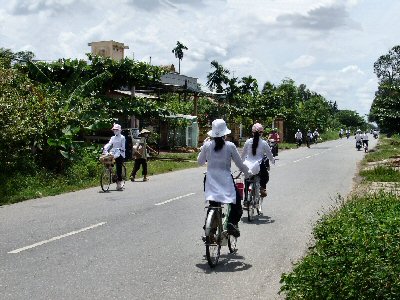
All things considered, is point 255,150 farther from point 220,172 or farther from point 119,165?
point 119,165

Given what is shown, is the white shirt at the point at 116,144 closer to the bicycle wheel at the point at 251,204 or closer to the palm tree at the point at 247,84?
the bicycle wheel at the point at 251,204

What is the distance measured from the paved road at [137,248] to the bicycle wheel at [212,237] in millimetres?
141

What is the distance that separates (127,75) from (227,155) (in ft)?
73.6

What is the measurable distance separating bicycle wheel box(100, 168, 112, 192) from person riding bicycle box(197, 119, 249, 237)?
8.48 metres

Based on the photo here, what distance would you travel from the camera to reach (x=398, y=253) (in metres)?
4.94

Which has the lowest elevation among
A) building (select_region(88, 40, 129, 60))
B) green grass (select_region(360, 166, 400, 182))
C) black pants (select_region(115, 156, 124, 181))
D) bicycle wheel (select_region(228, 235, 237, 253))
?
bicycle wheel (select_region(228, 235, 237, 253))

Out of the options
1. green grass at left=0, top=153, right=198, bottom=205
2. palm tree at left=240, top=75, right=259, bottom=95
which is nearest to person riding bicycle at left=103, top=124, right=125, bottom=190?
green grass at left=0, top=153, right=198, bottom=205

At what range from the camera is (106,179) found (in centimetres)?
1593

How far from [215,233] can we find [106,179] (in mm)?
9059

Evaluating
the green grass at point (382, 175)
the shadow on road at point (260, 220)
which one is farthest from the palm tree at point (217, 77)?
the shadow on road at point (260, 220)

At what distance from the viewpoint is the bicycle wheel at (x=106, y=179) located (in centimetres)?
1577

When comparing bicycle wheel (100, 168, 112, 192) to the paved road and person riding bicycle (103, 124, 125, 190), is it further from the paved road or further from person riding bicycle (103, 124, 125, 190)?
the paved road

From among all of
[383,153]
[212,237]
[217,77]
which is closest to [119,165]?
[212,237]

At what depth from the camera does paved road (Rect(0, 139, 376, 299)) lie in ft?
20.1
